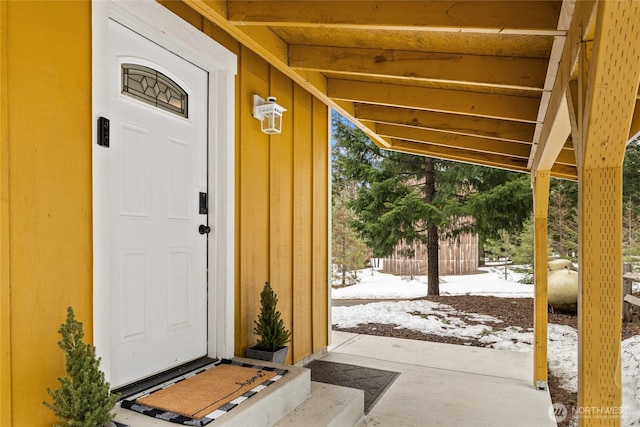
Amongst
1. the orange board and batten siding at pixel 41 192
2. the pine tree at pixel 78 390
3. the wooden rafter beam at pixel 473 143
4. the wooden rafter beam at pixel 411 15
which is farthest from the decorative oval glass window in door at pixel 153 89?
the wooden rafter beam at pixel 473 143

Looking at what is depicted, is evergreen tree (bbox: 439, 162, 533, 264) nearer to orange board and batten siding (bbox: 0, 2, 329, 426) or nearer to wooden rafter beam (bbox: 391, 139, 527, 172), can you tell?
wooden rafter beam (bbox: 391, 139, 527, 172)

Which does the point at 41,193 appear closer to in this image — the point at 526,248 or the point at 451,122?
the point at 451,122

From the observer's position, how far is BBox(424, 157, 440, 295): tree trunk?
7965mm

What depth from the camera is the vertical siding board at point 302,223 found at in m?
3.93

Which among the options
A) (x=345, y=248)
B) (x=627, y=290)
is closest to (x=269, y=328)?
(x=627, y=290)

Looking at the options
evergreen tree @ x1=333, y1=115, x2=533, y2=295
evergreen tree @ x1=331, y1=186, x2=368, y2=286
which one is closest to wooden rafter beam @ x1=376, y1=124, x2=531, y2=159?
evergreen tree @ x1=333, y1=115, x2=533, y2=295

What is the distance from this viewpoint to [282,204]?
372 centimetres

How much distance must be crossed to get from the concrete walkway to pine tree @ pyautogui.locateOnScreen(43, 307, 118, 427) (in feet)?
5.78

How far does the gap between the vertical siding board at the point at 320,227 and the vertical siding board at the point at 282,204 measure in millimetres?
510

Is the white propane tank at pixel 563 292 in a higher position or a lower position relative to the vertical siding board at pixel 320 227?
lower

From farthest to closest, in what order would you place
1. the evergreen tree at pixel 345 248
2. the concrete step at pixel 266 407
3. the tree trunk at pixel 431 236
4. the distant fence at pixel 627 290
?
the evergreen tree at pixel 345 248
the tree trunk at pixel 431 236
the distant fence at pixel 627 290
the concrete step at pixel 266 407

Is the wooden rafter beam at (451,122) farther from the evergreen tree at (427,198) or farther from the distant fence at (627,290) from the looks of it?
the evergreen tree at (427,198)

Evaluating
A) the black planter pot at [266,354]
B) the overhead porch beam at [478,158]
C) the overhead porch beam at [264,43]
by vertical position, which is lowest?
the black planter pot at [266,354]

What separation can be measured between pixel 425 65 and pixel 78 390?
2530mm
